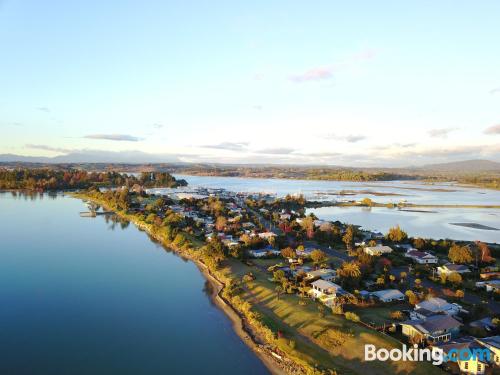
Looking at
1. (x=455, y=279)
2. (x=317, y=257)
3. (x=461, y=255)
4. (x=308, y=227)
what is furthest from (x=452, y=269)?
(x=308, y=227)

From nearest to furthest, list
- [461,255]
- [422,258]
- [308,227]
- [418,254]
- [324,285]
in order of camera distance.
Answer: [324,285]
[461,255]
[422,258]
[418,254]
[308,227]

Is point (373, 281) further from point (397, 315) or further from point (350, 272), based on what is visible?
point (397, 315)

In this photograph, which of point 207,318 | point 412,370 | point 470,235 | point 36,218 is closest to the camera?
point 412,370

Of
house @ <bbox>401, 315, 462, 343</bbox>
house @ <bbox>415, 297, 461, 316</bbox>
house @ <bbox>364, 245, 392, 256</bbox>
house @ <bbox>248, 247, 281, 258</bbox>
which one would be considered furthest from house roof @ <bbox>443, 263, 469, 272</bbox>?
house @ <bbox>248, 247, 281, 258</bbox>

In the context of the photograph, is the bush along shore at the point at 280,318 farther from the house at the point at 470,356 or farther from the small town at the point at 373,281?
the house at the point at 470,356

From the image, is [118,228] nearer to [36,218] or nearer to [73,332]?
[36,218]

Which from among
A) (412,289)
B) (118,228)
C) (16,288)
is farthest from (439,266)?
(118,228)

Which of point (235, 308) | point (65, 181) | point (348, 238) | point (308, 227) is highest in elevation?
point (65, 181)

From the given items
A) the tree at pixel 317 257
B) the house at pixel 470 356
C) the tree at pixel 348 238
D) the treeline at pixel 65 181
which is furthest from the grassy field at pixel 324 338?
the treeline at pixel 65 181
